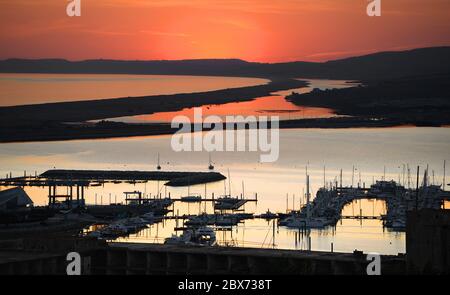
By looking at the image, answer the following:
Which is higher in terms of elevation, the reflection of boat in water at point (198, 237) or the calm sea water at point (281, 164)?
the calm sea water at point (281, 164)

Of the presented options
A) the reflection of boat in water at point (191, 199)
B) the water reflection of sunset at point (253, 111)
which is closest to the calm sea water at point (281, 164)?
the reflection of boat in water at point (191, 199)

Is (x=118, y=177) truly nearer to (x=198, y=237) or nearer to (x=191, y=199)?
(x=191, y=199)

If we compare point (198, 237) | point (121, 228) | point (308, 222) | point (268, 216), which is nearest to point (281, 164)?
point (268, 216)

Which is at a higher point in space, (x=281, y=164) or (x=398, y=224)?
(x=281, y=164)

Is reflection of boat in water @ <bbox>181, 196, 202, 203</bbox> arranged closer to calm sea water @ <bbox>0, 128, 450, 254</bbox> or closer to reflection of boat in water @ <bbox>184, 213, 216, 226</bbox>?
calm sea water @ <bbox>0, 128, 450, 254</bbox>

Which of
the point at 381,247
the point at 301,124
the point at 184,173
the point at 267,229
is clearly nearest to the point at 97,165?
the point at 184,173

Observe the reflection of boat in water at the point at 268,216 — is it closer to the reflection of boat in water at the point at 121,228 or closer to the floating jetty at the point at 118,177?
the reflection of boat in water at the point at 121,228

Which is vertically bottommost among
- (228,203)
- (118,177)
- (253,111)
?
(228,203)
